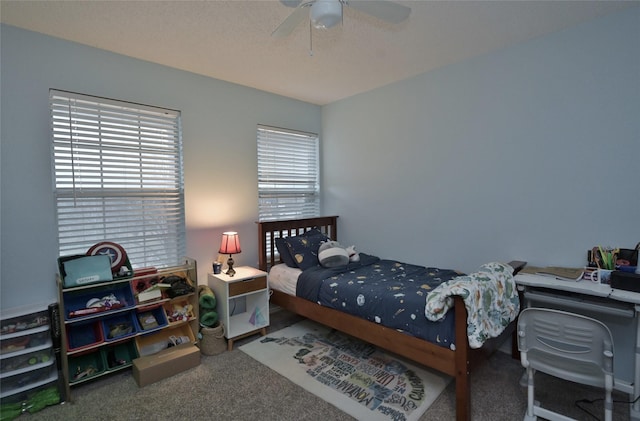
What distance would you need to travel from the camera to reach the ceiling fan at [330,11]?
1.53m

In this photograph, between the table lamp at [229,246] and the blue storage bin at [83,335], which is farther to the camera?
the table lamp at [229,246]

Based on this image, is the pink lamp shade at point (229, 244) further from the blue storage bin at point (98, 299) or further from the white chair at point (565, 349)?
the white chair at point (565, 349)

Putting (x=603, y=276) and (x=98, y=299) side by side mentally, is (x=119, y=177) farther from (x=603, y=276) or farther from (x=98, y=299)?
(x=603, y=276)

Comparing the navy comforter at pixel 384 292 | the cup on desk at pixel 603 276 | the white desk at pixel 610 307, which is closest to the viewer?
the white desk at pixel 610 307

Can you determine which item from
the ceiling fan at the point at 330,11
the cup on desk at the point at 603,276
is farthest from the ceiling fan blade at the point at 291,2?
the cup on desk at the point at 603,276

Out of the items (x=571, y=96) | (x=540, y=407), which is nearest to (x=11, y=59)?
(x=571, y=96)

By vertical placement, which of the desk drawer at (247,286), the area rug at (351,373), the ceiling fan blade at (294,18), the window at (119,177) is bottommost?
the area rug at (351,373)

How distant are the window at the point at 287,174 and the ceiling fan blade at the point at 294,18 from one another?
74.8 inches

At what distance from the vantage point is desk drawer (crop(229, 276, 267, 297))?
9.60 ft

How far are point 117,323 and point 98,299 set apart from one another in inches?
10.9

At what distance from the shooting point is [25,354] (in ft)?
7.16

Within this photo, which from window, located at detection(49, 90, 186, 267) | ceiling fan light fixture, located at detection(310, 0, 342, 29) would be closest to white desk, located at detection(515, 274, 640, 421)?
ceiling fan light fixture, located at detection(310, 0, 342, 29)

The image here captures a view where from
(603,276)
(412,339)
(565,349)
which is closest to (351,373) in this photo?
(412,339)

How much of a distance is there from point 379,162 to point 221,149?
1794 millimetres
